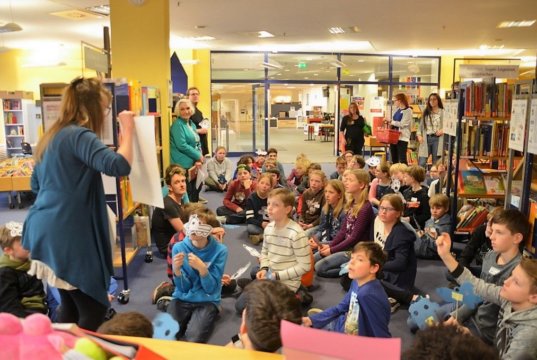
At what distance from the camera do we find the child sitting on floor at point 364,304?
8.05 ft

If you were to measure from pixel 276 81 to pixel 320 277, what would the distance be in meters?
10.3

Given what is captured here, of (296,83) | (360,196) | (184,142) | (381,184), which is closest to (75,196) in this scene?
(360,196)

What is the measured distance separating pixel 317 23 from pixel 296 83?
500 cm

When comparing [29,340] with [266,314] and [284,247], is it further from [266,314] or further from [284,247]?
[284,247]

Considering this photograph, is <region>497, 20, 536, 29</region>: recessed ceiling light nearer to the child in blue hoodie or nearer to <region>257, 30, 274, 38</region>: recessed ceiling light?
<region>257, 30, 274, 38</region>: recessed ceiling light

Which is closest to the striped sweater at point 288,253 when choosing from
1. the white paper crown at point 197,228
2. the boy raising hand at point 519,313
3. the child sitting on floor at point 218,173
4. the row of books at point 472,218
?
the white paper crown at point 197,228

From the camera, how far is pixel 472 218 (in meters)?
5.24

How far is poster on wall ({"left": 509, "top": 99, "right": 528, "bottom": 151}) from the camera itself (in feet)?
12.5

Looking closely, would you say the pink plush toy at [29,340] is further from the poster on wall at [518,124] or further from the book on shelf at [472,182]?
the book on shelf at [472,182]

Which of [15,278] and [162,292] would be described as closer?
[15,278]

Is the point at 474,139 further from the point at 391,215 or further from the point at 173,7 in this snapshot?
the point at 173,7

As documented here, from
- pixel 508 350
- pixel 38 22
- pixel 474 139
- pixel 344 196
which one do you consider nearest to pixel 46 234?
pixel 508 350

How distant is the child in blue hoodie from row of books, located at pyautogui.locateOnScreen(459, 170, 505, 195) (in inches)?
125

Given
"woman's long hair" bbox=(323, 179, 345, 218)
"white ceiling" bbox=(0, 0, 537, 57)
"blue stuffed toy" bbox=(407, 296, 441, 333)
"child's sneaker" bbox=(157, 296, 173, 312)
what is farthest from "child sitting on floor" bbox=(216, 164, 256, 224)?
"blue stuffed toy" bbox=(407, 296, 441, 333)
